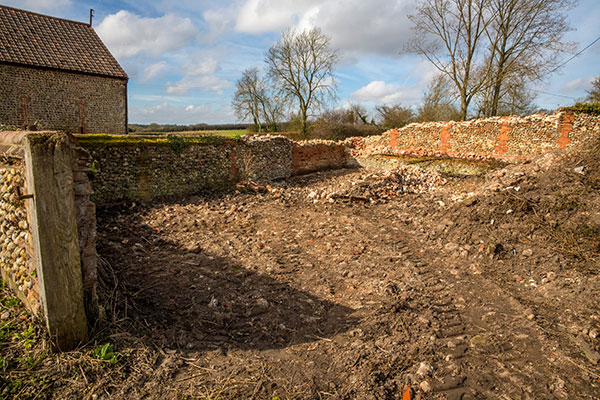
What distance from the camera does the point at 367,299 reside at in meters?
4.25

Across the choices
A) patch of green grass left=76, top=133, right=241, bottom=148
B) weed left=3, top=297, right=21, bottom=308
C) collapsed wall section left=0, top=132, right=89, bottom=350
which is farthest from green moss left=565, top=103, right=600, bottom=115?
weed left=3, top=297, right=21, bottom=308

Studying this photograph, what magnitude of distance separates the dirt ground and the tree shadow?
0.07 ft

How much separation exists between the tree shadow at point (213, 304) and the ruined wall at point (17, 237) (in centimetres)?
92

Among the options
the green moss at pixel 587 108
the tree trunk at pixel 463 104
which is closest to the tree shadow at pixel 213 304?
Answer: the green moss at pixel 587 108

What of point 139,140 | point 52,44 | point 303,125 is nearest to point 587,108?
point 139,140

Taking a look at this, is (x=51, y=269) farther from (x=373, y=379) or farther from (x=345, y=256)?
(x=345, y=256)

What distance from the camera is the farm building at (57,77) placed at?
573 inches

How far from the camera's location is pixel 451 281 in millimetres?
4809

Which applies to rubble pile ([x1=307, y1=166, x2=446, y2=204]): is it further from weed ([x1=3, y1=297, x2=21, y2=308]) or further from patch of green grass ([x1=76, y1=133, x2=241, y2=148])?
weed ([x1=3, y1=297, x2=21, y2=308])

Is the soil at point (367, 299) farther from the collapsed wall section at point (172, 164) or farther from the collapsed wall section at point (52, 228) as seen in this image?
the collapsed wall section at point (172, 164)

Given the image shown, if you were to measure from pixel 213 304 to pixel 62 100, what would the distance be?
1706cm

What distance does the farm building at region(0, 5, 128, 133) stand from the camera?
1455 centimetres

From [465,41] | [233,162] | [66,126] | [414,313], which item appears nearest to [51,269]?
[414,313]

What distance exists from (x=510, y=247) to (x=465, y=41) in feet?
63.8
